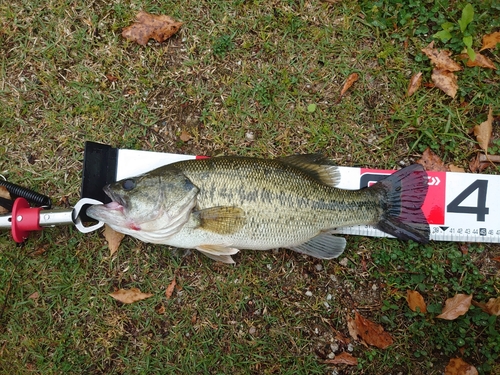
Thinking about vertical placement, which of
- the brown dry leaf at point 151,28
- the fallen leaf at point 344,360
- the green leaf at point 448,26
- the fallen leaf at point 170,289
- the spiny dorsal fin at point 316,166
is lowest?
the fallen leaf at point 344,360

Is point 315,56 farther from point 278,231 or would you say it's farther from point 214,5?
point 278,231

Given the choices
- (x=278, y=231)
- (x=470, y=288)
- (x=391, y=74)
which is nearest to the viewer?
(x=278, y=231)

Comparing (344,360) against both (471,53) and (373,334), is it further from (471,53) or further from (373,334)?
(471,53)

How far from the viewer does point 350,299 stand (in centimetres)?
367

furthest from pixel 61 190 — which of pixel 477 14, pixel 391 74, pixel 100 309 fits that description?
pixel 477 14

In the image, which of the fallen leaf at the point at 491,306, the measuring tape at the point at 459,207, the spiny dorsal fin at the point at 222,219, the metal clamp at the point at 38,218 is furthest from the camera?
the measuring tape at the point at 459,207

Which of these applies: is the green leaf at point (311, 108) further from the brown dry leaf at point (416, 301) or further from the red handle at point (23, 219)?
the red handle at point (23, 219)

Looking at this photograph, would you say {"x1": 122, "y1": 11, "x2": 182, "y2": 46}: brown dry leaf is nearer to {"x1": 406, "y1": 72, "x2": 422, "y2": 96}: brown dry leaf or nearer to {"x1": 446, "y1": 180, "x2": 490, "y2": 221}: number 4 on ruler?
{"x1": 406, "y1": 72, "x2": 422, "y2": 96}: brown dry leaf

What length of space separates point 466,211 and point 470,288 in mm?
751

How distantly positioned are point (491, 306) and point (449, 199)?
42.6 inches

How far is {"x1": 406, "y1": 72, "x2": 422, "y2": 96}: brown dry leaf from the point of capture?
3.78 metres

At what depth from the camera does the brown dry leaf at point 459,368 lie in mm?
3457

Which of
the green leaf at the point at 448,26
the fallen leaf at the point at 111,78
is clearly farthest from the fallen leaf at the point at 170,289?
the green leaf at the point at 448,26

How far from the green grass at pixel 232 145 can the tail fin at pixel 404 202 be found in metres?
0.34
